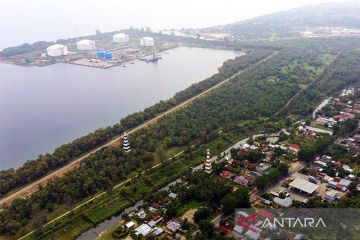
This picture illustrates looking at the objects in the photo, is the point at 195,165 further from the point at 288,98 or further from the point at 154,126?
the point at 288,98

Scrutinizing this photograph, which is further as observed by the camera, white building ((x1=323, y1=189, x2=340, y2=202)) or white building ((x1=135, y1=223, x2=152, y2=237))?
white building ((x1=323, y1=189, x2=340, y2=202))

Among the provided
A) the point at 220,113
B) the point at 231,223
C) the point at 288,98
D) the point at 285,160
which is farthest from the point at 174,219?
the point at 288,98

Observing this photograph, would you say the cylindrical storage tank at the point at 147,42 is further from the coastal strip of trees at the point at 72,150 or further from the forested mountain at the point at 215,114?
the coastal strip of trees at the point at 72,150

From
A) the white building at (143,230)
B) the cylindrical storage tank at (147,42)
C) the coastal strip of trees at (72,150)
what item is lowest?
the white building at (143,230)

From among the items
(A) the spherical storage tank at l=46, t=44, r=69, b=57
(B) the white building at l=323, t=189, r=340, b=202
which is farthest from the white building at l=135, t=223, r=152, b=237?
(A) the spherical storage tank at l=46, t=44, r=69, b=57

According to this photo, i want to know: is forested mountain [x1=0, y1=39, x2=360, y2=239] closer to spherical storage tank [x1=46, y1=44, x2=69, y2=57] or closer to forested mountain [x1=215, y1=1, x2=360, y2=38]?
forested mountain [x1=215, y1=1, x2=360, y2=38]

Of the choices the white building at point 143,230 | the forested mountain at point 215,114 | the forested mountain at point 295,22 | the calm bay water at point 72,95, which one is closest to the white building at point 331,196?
the forested mountain at point 215,114
